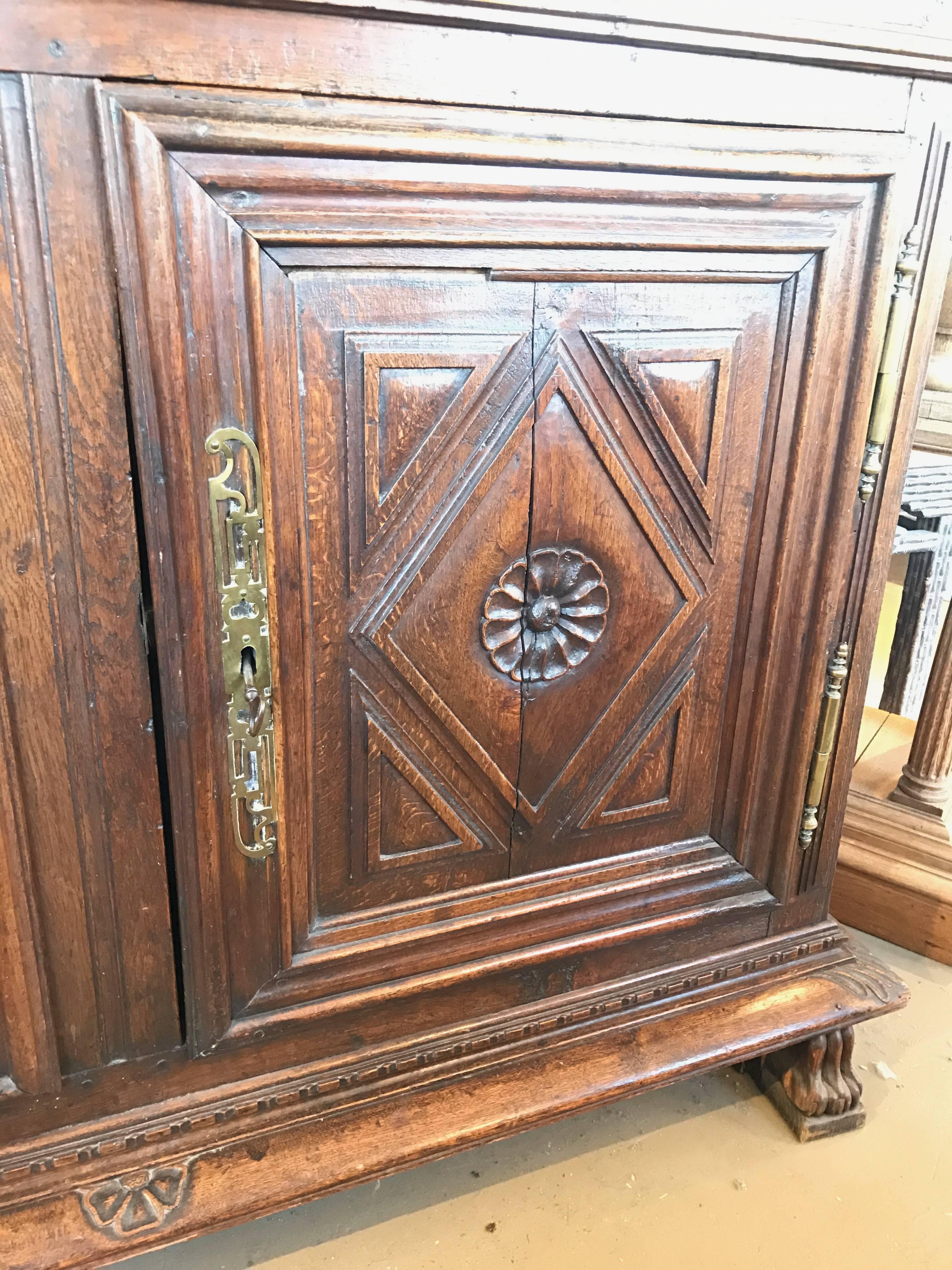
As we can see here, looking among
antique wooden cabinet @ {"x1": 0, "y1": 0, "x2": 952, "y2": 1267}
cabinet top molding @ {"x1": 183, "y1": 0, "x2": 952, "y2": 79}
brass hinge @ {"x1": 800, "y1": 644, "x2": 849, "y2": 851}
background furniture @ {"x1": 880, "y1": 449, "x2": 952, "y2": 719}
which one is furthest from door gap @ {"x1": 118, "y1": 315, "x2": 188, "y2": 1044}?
background furniture @ {"x1": 880, "y1": 449, "x2": 952, "y2": 719}

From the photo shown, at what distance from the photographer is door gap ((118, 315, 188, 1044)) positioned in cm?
77

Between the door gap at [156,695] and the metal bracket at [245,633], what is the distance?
0.18 ft

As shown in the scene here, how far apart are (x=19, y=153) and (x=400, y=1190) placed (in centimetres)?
119

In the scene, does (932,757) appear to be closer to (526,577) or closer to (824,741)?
(824,741)

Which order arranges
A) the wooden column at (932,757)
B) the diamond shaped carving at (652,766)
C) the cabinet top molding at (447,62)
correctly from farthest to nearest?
the wooden column at (932,757) < the diamond shaped carving at (652,766) < the cabinet top molding at (447,62)

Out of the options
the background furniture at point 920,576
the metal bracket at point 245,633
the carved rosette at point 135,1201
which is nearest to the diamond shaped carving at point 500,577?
the metal bracket at point 245,633

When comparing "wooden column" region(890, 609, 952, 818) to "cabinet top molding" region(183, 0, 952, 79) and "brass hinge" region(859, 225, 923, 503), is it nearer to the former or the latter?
"brass hinge" region(859, 225, 923, 503)

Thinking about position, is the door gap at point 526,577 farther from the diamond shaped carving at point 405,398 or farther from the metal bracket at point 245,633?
the metal bracket at point 245,633

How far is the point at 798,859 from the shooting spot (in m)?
1.21

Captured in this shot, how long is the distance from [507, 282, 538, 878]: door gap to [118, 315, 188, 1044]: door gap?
1.16 feet

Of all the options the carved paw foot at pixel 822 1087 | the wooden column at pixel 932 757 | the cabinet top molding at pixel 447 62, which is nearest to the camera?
the cabinet top molding at pixel 447 62

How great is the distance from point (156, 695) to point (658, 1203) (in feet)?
2.97

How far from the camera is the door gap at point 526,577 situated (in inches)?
35.0

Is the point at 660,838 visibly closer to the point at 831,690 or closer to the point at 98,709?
the point at 831,690
